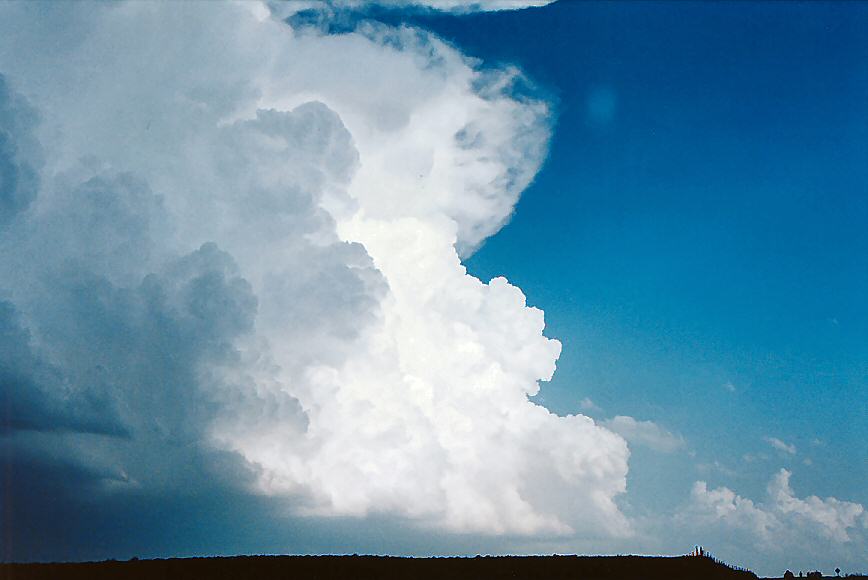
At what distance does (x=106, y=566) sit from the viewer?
242 ft

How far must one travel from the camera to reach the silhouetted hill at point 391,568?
72.6m

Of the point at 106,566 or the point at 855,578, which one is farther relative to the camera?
the point at 855,578

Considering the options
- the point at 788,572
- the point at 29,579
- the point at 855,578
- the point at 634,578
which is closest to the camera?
the point at 29,579

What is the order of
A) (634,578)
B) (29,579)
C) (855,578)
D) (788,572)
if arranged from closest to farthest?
(29,579), (634,578), (788,572), (855,578)

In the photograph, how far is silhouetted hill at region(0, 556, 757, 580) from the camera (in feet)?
238

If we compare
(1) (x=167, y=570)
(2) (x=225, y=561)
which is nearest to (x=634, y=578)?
(2) (x=225, y=561)

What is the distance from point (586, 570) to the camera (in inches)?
3108

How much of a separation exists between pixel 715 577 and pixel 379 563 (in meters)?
35.6

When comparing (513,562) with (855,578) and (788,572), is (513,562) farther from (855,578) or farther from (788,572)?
(855,578)

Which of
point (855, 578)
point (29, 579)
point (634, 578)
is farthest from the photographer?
point (855, 578)

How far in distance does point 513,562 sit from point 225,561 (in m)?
29.2

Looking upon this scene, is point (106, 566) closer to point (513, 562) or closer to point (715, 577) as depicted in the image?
point (513, 562)

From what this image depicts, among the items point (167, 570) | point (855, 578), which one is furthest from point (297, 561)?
point (855, 578)

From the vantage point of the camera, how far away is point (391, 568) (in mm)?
77125
